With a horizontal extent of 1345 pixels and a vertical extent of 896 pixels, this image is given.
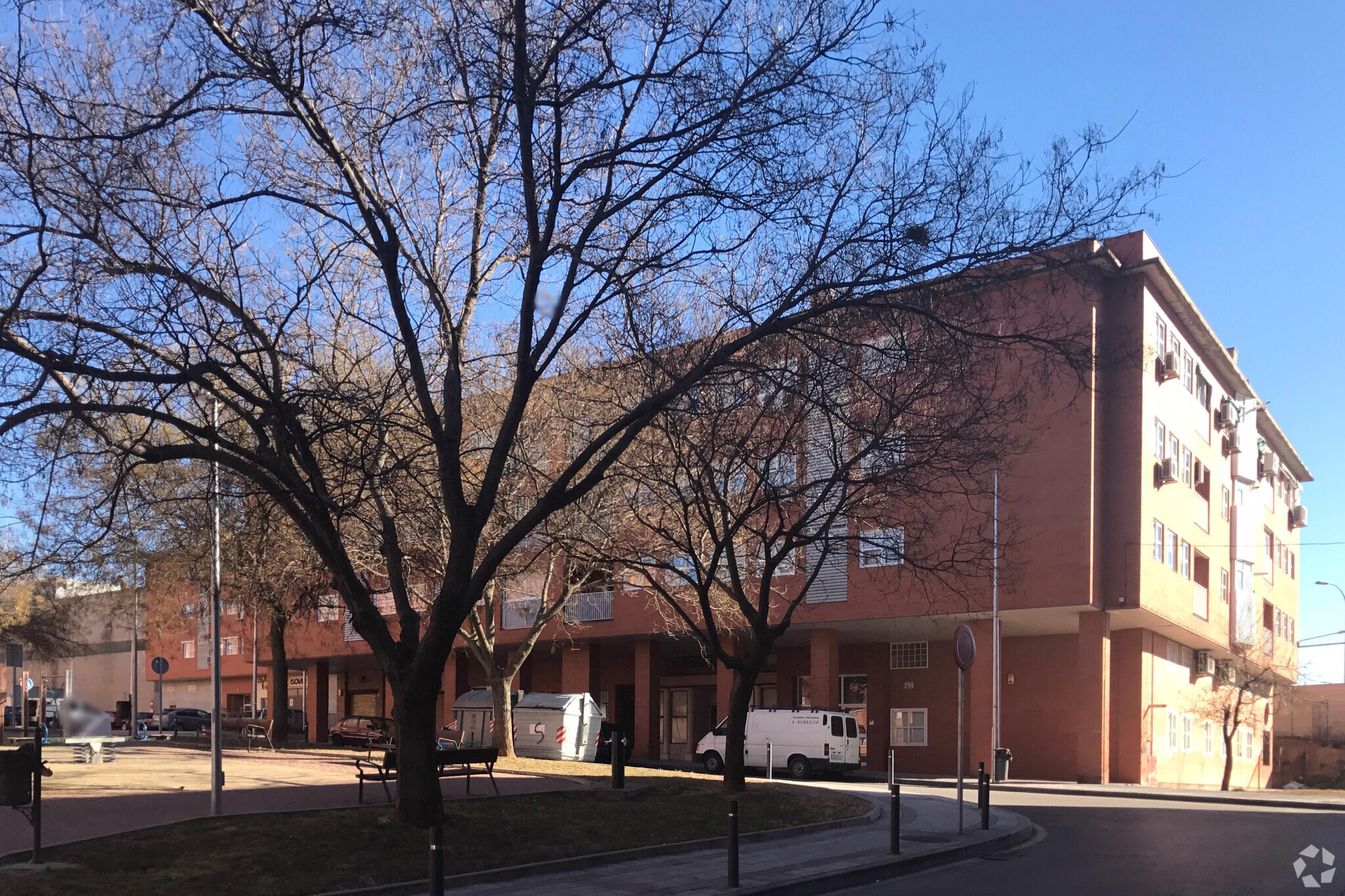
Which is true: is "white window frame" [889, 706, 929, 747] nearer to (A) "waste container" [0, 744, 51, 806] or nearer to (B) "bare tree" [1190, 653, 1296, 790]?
(B) "bare tree" [1190, 653, 1296, 790]

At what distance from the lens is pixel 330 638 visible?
54.3 metres

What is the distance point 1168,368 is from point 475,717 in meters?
25.0

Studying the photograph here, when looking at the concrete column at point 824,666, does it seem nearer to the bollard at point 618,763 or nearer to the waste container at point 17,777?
the bollard at point 618,763

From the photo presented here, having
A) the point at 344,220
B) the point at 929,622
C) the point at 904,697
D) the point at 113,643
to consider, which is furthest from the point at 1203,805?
the point at 113,643

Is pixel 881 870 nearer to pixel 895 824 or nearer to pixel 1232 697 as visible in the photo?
pixel 895 824

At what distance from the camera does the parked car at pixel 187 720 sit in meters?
53.6

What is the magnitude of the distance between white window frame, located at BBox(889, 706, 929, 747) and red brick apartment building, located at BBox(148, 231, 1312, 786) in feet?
0.24

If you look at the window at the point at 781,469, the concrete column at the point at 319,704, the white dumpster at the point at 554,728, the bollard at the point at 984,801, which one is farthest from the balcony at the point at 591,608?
the bollard at the point at 984,801

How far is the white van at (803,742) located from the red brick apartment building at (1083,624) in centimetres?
368

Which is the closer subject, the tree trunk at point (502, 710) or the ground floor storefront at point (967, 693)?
the tree trunk at point (502, 710)

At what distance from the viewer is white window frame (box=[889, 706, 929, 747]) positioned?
41156 mm

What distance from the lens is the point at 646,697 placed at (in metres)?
45.8

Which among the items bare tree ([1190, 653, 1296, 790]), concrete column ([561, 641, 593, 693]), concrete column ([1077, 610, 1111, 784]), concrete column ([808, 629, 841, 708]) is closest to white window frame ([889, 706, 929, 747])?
concrete column ([808, 629, 841, 708])

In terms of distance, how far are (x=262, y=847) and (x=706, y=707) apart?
124ft
